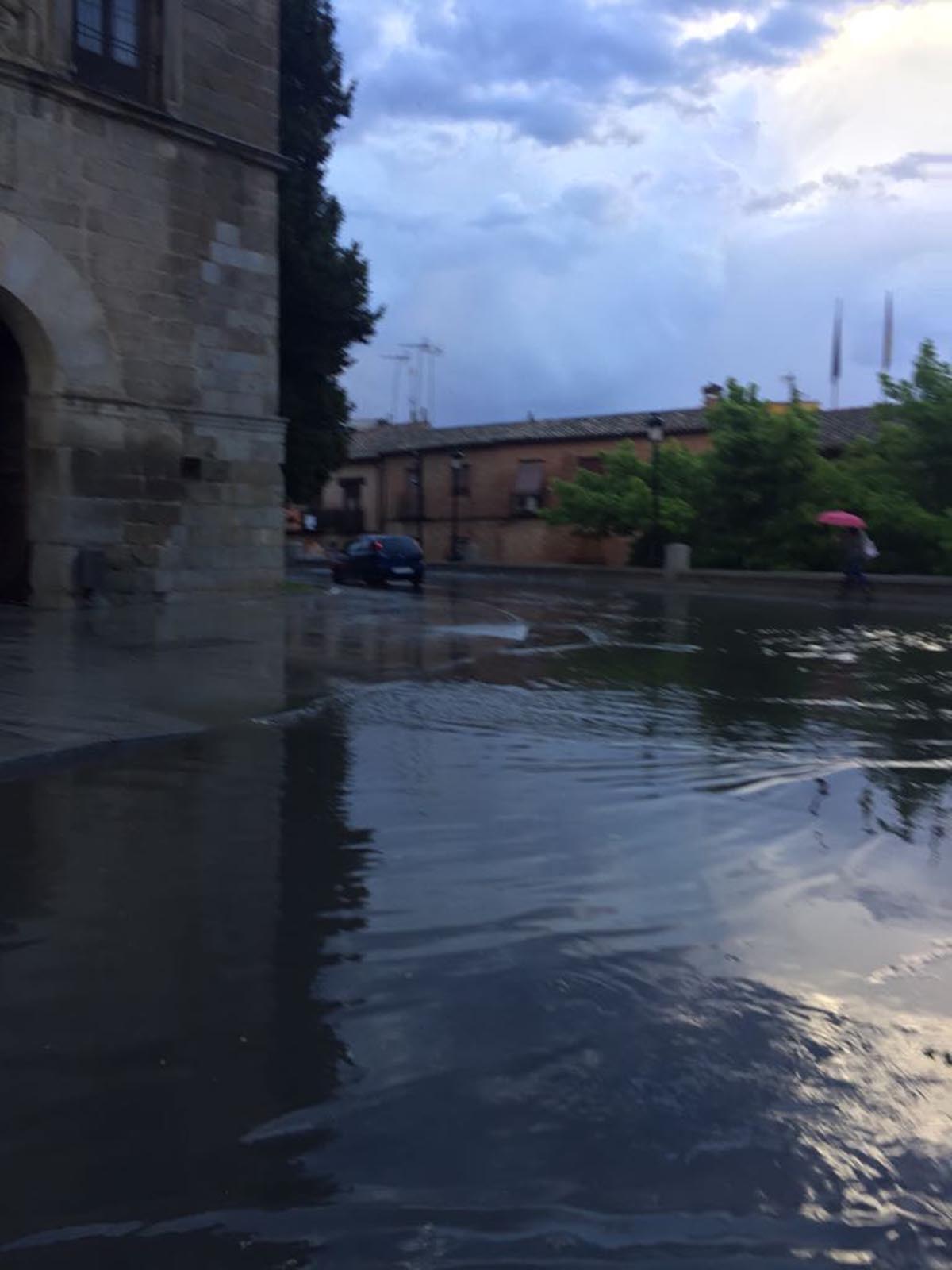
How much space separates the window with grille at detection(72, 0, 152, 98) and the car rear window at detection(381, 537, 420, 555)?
52.4 feet

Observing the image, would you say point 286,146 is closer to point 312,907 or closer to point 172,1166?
point 312,907

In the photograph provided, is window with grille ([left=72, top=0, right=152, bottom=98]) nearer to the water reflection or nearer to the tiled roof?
the water reflection

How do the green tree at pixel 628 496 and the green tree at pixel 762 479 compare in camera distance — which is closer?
the green tree at pixel 762 479

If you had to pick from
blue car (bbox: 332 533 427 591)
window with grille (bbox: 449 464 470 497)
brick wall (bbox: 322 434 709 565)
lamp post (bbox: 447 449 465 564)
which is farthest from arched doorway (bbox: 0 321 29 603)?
window with grille (bbox: 449 464 470 497)

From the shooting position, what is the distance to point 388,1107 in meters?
3.00

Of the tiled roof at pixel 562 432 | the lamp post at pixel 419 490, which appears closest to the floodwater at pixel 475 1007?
the tiled roof at pixel 562 432

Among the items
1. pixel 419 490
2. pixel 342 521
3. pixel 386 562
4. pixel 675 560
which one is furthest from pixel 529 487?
pixel 386 562

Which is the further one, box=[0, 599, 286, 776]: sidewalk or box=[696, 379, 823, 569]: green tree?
box=[696, 379, 823, 569]: green tree

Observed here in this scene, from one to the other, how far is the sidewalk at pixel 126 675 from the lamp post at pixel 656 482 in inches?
768

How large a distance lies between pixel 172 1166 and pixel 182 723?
5286 millimetres

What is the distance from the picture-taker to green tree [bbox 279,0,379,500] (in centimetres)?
2323

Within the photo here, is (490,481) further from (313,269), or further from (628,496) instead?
(313,269)

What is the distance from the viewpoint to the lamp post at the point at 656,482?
32844 millimetres

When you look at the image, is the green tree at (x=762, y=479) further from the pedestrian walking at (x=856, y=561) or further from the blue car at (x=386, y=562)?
the blue car at (x=386, y=562)
